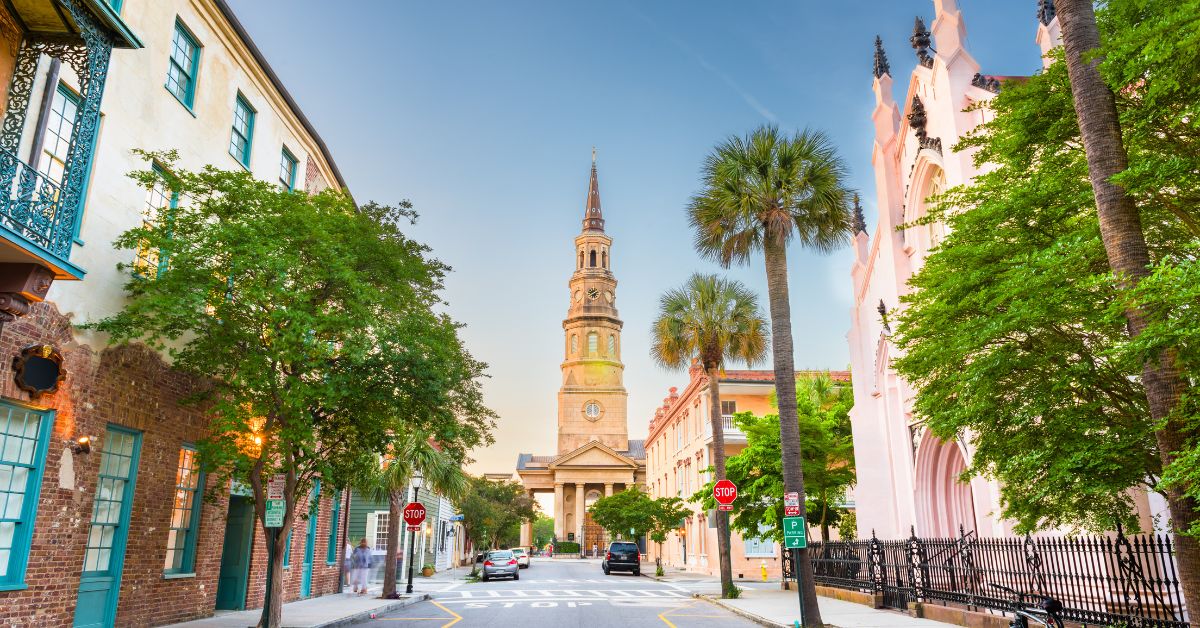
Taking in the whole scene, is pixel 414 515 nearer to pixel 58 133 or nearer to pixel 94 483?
pixel 94 483

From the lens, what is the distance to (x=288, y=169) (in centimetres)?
2044

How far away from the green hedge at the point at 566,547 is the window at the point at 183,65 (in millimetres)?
84498

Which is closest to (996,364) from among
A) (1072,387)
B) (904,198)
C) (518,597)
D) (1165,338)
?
(1072,387)

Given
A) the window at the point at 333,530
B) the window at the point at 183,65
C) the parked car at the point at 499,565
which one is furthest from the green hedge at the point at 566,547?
the window at the point at 183,65

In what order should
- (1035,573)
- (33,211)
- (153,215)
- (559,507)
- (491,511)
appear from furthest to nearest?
(559,507), (491,511), (153,215), (1035,573), (33,211)

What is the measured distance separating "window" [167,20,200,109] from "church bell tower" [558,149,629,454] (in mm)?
86640

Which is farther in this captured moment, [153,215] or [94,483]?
[153,215]

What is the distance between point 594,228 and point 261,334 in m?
95.6

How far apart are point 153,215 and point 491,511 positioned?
55098 millimetres

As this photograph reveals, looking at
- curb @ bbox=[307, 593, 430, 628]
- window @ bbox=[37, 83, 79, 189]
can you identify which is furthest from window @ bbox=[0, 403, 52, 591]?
curb @ bbox=[307, 593, 430, 628]

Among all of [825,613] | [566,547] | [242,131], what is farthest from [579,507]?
[242,131]

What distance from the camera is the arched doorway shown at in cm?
2134

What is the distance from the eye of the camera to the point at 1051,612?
8.98 metres

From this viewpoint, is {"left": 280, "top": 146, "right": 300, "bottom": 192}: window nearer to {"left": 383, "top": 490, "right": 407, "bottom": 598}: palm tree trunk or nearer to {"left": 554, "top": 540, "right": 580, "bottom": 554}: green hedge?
{"left": 383, "top": 490, "right": 407, "bottom": 598}: palm tree trunk
